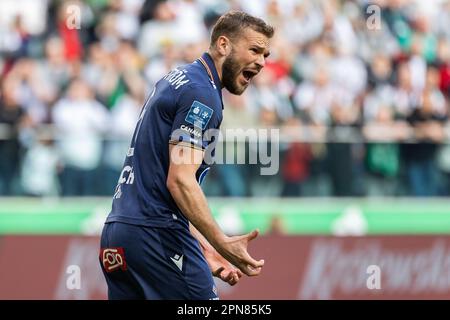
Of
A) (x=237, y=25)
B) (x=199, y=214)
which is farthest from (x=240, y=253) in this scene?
(x=237, y=25)

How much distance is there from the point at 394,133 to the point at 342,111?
0.83 meters

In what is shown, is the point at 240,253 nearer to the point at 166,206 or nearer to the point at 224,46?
the point at 166,206

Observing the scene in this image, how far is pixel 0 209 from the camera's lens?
47.8 feet

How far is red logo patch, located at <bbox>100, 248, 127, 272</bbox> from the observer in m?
7.04

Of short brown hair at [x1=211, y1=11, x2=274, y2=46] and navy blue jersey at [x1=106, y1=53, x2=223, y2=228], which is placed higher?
short brown hair at [x1=211, y1=11, x2=274, y2=46]

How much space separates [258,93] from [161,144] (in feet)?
28.2

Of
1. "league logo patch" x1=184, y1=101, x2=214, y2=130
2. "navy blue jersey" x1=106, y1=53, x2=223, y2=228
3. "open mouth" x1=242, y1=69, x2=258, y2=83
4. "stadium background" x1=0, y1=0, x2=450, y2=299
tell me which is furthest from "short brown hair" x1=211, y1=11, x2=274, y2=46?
"stadium background" x1=0, y1=0, x2=450, y2=299

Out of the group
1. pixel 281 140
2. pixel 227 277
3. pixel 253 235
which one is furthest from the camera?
pixel 281 140

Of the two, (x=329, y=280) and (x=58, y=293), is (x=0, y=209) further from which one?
(x=329, y=280)

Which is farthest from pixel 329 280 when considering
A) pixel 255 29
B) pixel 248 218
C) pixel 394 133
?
pixel 255 29

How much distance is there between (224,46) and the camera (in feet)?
24.2

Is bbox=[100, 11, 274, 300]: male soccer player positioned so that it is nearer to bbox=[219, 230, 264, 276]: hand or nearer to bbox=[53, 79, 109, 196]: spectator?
bbox=[219, 230, 264, 276]: hand

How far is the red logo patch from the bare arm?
0.57 m

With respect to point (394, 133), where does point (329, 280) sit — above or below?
below
